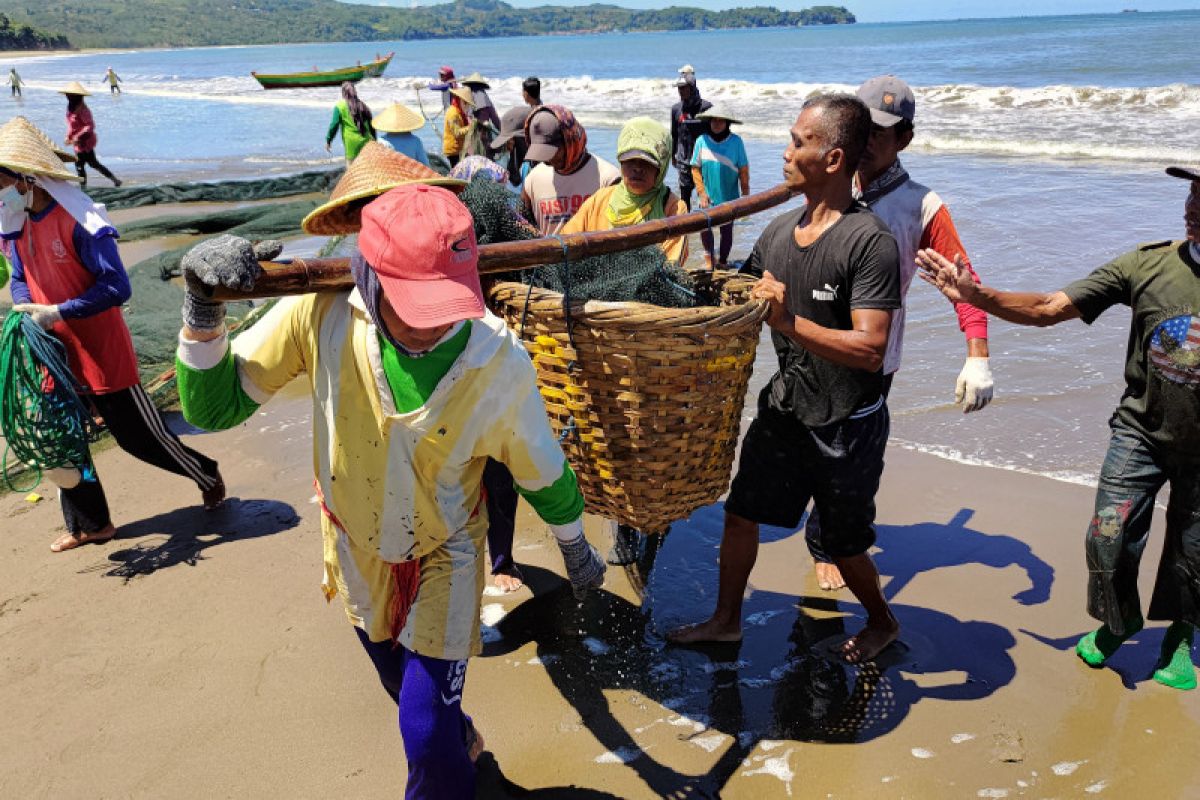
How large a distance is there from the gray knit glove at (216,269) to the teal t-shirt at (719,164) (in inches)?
261

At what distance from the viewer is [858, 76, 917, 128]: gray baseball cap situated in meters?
3.23

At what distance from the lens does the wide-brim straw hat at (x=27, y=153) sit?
3645 millimetres

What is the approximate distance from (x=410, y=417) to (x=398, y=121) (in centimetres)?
708

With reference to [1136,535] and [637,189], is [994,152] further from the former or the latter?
[1136,535]

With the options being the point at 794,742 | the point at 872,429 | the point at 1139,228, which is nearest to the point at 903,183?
the point at 872,429

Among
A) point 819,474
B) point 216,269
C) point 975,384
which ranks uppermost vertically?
point 216,269

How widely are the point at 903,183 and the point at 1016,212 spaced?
24.9 ft

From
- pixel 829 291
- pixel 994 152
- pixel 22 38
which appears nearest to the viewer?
pixel 829 291

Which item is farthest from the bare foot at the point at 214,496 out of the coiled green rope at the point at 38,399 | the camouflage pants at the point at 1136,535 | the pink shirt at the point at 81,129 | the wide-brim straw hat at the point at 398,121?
the pink shirt at the point at 81,129

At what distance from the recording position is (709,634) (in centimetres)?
333

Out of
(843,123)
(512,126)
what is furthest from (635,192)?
(512,126)

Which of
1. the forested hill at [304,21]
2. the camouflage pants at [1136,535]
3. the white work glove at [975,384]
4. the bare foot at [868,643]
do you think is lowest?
the bare foot at [868,643]

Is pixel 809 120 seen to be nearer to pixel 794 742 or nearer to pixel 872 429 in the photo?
pixel 872 429

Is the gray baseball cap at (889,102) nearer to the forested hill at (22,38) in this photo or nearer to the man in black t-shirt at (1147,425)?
the man in black t-shirt at (1147,425)
